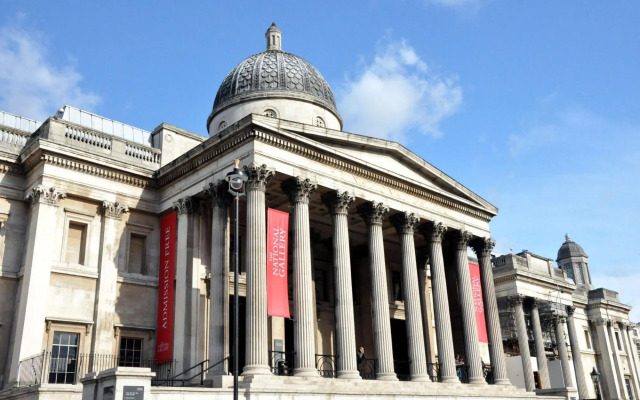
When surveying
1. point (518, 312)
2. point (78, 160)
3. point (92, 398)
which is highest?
point (78, 160)

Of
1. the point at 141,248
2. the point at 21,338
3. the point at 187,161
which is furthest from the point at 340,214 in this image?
the point at 21,338

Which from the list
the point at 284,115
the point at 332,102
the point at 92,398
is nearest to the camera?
the point at 92,398

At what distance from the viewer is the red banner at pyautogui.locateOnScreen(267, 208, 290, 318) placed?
20141 mm

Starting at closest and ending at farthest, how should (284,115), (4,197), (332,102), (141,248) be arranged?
(4,197) → (141,248) → (284,115) → (332,102)

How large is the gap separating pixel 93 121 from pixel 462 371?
65.7 ft

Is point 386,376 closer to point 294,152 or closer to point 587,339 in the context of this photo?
point 294,152

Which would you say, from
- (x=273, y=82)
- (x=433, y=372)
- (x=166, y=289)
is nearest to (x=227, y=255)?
(x=166, y=289)

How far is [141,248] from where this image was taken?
973 inches

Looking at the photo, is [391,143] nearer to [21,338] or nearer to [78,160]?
[78,160]

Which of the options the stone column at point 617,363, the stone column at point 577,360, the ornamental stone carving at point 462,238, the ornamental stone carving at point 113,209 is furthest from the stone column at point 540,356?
the ornamental stone carving at point 113,209

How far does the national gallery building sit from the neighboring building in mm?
10522

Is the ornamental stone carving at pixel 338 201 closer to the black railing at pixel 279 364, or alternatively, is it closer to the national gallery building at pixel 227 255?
the national gallery building at pixel 227 255

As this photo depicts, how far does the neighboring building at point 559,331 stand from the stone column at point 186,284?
2026 cm

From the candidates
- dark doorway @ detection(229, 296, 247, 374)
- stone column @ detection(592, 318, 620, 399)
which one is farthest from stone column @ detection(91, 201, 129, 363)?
stone column @ detection(592, 318, 620, 399)
